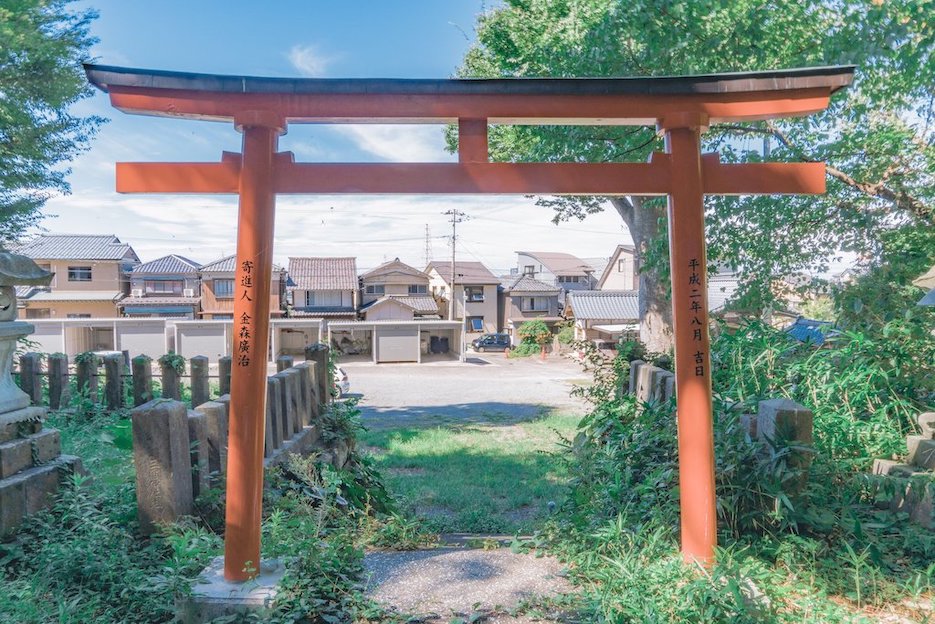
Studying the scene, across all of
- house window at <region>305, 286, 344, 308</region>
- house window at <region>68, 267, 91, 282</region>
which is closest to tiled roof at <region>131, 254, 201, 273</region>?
house window at <region>68, 267, 91, 282</region>

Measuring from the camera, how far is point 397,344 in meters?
34.2

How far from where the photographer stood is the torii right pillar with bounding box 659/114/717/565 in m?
3.39

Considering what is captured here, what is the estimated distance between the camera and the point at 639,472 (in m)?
4.33

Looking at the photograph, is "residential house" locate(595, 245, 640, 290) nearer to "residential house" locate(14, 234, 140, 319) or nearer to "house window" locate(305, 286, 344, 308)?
"house window" locate(305, 286, 344, 308)

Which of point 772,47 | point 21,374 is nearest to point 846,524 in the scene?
point 772,47

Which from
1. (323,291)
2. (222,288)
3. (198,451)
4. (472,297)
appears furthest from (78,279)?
(198,451)

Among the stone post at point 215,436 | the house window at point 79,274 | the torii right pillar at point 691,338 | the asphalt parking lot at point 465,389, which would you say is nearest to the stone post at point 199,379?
the asphalt parking lot at point 465,389

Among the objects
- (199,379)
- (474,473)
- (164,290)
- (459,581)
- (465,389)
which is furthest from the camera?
(164,290)

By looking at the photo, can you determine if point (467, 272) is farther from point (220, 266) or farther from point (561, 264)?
point (220, 266)

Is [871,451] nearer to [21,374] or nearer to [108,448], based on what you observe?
[108,448]

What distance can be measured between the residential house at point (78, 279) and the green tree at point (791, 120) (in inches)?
1314

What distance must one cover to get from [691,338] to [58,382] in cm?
980

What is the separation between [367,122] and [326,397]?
14.3ft

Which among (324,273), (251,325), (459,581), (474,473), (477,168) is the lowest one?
(474,473)
